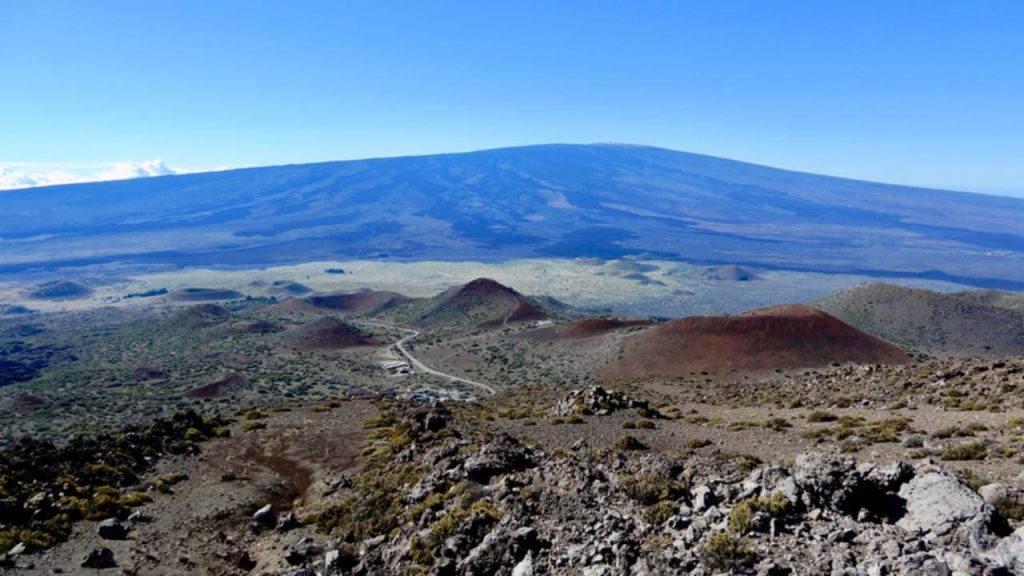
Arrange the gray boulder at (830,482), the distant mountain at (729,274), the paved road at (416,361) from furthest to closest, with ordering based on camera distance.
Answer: the distant mountain at (729,274)
the paved road at (416,361)
the gray boulder at (830,482)

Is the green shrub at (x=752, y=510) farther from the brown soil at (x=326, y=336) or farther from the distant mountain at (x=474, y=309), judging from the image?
the distant mountain at (x=474, y=309)

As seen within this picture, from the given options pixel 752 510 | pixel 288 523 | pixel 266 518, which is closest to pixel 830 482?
pixel 752 510

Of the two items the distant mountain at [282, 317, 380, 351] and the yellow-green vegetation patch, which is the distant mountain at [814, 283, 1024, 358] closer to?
the distant mountain at [282, 317, 380, 351]

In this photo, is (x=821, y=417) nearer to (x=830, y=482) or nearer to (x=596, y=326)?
(x=830, y=482)

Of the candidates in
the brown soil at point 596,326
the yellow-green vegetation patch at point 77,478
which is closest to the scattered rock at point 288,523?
the yellow-green vegetation patch at point 77,478


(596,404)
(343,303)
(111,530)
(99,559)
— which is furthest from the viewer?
(343,303)

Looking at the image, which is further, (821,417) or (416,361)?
(416,361)
